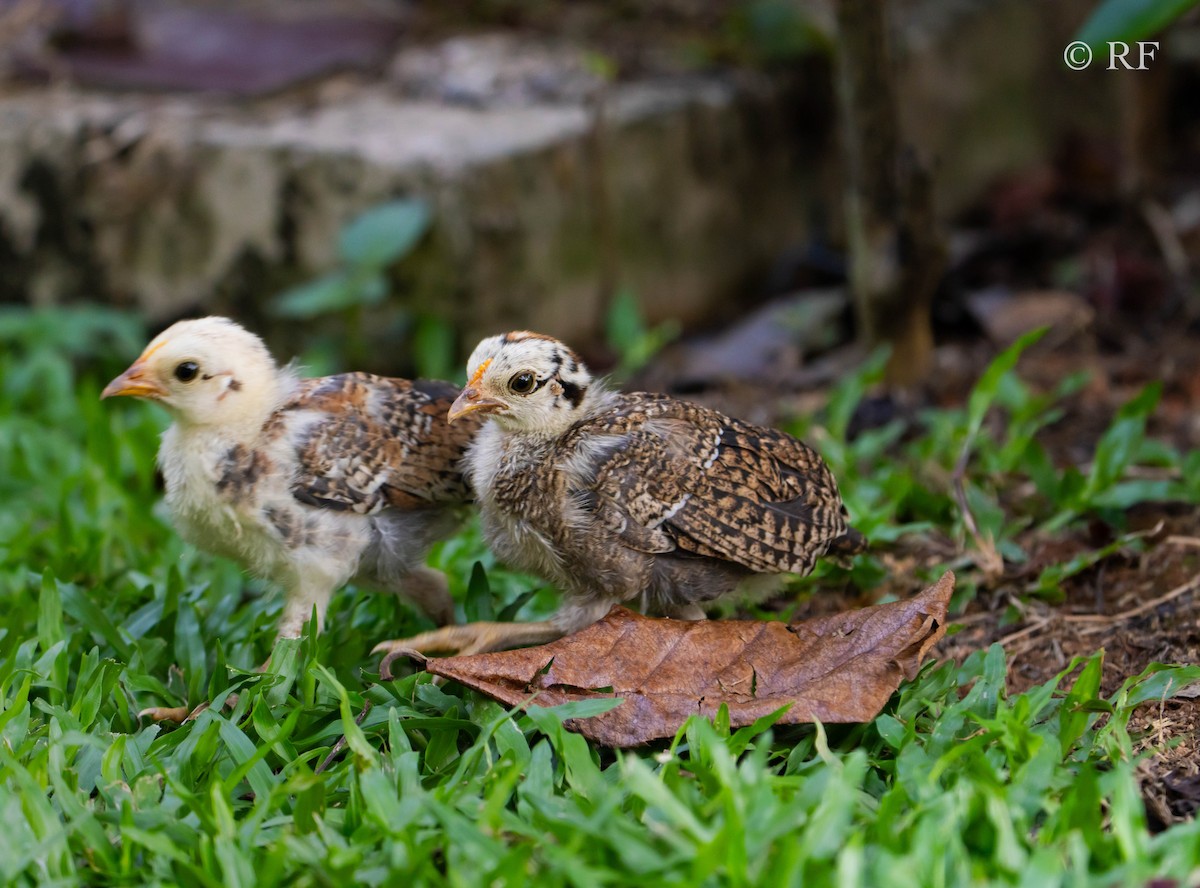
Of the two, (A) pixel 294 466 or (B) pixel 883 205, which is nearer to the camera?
(A) pixel 294 466

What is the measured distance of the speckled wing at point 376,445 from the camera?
381cm

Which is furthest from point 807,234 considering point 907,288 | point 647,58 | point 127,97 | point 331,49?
point 127,97

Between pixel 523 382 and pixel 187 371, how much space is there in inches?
37.2

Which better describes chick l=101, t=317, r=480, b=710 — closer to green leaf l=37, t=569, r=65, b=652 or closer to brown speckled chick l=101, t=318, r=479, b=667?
brown speckled chick l=101, t=318, r=479, b=667

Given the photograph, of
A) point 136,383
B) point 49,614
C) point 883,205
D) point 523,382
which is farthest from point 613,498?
point 883,205

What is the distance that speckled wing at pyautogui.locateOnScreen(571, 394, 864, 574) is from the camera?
3598 mm

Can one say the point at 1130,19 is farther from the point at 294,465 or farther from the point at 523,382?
the point at 294,465

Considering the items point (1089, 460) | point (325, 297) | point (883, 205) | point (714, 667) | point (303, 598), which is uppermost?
point (883, 205)

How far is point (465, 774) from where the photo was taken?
10.6 feet

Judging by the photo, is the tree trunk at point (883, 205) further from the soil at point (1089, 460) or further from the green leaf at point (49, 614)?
the green leaf at point (49, 614)

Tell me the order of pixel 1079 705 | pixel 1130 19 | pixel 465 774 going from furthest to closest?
pixel 1130 19 < pixel 1079 705 < pixel 465 774

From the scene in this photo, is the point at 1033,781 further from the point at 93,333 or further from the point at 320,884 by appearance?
the point at 93,333

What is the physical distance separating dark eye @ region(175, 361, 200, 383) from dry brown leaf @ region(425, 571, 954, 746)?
3.66 feet

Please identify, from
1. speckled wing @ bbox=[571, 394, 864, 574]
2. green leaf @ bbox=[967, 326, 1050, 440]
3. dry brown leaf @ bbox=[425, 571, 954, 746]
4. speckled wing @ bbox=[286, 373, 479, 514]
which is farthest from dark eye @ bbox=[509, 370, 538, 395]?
green leaf @ bbox=[967, 326, 1050, 440]
